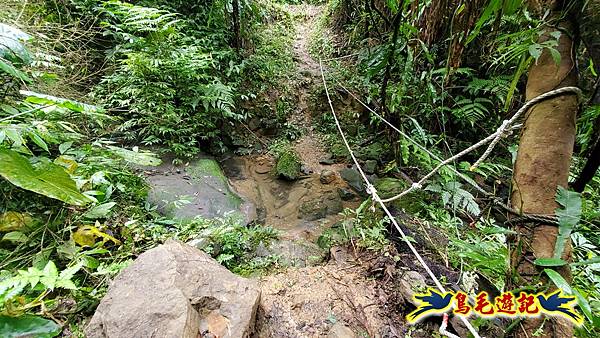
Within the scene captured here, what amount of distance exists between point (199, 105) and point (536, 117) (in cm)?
335

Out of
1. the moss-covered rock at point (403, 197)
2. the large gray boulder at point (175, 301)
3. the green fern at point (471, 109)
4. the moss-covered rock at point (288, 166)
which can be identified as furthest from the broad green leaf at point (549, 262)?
the moss-covered rock at point (288, 166)

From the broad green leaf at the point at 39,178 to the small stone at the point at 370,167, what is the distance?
3.08 metres

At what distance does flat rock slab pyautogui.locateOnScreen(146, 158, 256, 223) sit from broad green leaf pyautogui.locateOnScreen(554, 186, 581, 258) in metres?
2.22

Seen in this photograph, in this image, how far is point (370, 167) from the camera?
378 centimetres

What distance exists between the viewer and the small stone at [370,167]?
374 centimetres

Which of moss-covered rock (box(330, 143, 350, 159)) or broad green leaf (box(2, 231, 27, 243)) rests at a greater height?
broad green leaf (box(2, 231, 27, 243))

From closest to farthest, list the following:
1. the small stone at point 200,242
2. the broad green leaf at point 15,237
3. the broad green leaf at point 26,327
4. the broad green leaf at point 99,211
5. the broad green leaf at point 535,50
→ the broad green leaf at point 535,50, the broad green leaf at point 26,327, the broad green leaf at point 15,237, the broad green leaf at point 99,211, the small stone at point 200,242

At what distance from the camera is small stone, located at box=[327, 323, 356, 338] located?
1.51m

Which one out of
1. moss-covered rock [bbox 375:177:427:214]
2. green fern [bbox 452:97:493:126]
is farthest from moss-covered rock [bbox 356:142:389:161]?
green fern [bbox 452:97:493:126]

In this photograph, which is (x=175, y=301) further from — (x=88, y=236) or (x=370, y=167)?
(x=370, y=167)

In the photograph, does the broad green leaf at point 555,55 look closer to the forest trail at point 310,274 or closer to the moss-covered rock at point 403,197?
the forest trail at point 310,274

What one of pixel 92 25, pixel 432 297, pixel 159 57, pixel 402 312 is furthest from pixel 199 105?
pixel 432 297

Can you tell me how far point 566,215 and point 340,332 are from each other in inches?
47.0

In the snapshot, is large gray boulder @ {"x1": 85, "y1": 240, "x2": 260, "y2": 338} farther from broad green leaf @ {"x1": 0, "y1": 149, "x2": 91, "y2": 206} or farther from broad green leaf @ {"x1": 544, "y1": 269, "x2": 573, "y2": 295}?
broad green leaf @ {"x1": 544, "y1": 269, "x2": 573, "y2": 295}
